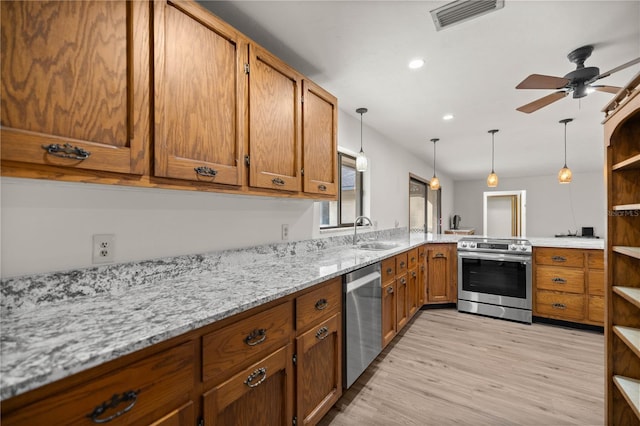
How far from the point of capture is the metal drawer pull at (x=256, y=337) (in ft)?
3.62

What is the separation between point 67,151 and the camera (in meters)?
0.89

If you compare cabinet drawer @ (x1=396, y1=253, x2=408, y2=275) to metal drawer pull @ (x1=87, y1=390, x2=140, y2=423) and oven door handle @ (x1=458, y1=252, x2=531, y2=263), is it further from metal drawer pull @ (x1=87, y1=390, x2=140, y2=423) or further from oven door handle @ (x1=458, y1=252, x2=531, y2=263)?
metal drawer pull @ (x1=87, y1=390, x2=140, y2=423)

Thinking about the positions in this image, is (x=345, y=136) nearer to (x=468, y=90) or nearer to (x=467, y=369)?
(x=468, y=90)

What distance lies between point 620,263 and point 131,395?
2.17 meters

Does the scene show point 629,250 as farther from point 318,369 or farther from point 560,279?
point 560,279

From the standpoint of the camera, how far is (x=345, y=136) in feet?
10.3

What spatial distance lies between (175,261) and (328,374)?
3.52 ft

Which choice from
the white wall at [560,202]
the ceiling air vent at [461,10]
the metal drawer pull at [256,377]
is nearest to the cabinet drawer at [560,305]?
the ceiling air vent at [461,10]

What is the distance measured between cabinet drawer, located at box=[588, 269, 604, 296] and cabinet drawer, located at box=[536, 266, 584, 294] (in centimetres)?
7

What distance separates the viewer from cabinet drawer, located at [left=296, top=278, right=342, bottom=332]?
1.40 metres

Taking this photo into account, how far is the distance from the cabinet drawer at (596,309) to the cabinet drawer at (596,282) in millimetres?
50

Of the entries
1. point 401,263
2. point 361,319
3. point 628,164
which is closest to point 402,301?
point 401,263

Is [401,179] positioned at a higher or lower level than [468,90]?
lower

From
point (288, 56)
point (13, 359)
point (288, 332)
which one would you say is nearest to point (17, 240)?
point (13, 359)
